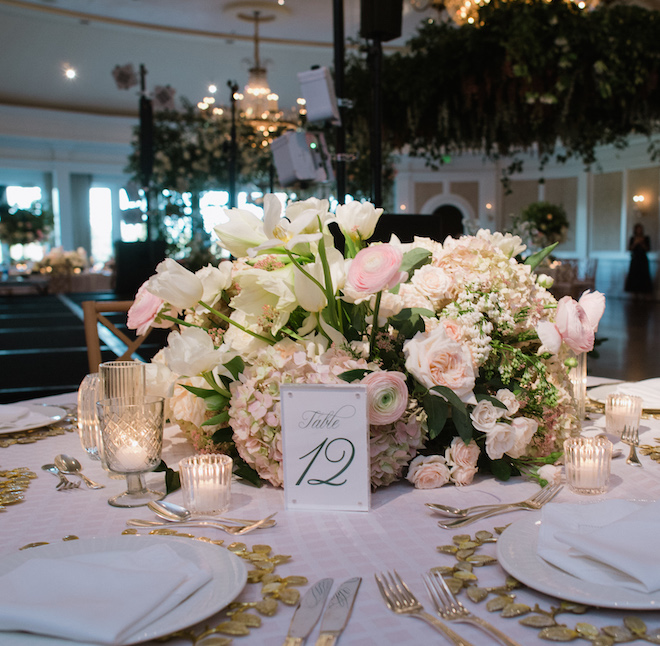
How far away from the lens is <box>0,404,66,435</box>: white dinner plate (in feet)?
4.70

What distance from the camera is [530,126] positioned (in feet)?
15.4

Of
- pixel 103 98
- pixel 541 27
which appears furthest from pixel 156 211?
pixel 103 98

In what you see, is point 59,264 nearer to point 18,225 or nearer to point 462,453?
point 18,225

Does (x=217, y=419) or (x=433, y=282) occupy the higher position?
(x=433, y=282)

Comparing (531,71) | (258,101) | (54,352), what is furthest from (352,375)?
(258,101)

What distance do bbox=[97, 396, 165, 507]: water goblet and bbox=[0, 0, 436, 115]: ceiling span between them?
924cm

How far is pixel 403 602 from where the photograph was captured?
2.23 feet

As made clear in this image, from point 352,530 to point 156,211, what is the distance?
233 inches

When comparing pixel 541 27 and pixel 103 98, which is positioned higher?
Result: pixel 103 98

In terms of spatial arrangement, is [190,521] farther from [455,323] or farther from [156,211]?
[156,211]

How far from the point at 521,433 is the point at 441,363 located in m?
0.16

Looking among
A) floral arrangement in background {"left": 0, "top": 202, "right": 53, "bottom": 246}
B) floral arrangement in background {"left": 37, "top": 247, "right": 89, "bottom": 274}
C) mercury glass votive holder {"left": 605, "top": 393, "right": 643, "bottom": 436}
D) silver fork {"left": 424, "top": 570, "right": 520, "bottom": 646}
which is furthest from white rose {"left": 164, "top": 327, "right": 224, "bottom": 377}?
floral arrangement in background {"left": 0, "top": 202, "right": 53, "bottom": 246}

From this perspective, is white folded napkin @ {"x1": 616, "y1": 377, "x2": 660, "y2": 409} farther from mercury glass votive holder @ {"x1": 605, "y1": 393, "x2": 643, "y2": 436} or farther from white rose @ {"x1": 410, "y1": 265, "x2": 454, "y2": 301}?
white rose @ {"x1": 410, "y1": 265, "x2": 454, "y2": 301}

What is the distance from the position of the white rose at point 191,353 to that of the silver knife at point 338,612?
16.2 inches
